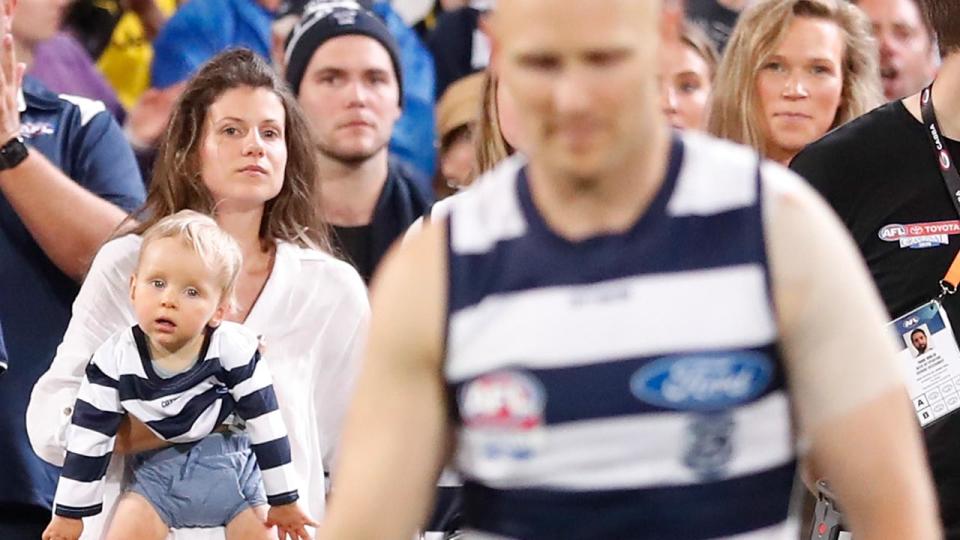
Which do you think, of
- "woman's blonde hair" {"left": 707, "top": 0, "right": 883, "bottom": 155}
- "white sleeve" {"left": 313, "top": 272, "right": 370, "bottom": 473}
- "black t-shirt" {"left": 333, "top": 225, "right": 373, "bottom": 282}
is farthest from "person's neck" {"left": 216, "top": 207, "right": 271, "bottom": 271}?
"woman's blonde hair" {"left": 707, "top": 0, "right": 883, "bottom": 155}

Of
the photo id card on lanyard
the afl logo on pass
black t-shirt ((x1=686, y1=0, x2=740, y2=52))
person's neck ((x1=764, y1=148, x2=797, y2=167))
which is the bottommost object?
the afl logo on pass

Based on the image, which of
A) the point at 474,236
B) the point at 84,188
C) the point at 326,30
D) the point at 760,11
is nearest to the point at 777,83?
the point at 760,11

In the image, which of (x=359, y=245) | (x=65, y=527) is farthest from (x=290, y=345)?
(x=359, y=245)

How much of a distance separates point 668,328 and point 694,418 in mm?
107

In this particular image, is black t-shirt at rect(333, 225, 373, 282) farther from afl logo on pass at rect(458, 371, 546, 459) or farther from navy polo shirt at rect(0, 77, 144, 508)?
afl logo on pass at rect(458, 371, 546, 459)

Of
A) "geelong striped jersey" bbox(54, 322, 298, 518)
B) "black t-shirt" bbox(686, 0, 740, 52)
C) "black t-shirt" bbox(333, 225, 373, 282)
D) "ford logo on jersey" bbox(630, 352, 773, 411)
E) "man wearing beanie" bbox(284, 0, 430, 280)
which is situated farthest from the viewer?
"black t-shirt" bbox(686, 0, 740, 52)

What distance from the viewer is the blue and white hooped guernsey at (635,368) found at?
2.24 meters

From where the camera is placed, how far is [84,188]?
473 cm

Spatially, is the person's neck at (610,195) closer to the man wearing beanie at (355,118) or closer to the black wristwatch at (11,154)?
the black wristwatch at (11,154)

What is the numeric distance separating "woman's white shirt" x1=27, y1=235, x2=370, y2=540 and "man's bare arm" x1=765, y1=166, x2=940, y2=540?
198cm

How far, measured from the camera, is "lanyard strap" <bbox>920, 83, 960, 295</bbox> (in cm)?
376

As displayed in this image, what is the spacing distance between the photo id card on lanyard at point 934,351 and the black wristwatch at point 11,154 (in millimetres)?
2003

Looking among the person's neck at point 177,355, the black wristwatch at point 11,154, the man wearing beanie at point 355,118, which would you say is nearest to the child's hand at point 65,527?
the person's neck at point 177,355

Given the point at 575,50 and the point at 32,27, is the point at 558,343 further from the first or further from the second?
the point at 32,27
